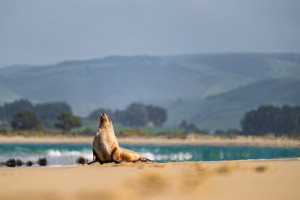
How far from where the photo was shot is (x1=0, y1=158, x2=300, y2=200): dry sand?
825 cm

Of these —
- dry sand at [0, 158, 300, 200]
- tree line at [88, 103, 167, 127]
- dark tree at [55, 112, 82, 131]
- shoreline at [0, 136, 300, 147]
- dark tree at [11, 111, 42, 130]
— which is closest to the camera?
dry sand at [0, 158, 300, 200]

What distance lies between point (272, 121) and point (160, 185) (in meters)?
96.9

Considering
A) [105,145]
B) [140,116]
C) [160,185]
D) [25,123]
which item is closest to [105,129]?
[105,145]

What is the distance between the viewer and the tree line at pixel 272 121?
102406 mm

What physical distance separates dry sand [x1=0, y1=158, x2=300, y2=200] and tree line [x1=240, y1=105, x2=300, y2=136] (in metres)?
91.7

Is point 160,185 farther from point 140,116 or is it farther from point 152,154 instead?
point 140,116

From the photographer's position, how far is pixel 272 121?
4075 inches

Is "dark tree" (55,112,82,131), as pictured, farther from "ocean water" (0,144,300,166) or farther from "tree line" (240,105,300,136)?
"ocean water" (0,144,300,166)

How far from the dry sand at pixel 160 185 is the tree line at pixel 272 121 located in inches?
3612

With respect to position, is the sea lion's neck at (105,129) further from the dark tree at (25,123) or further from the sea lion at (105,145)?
the dark tree at (25,123)

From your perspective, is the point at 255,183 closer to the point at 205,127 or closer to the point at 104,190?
the point at 104,190

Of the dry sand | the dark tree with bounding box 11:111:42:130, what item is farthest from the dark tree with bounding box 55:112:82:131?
the dry sand

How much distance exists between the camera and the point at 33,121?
87125 mm

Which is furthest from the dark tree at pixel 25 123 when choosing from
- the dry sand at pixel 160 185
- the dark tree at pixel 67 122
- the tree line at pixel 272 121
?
the dry sand at pixel 160 185
